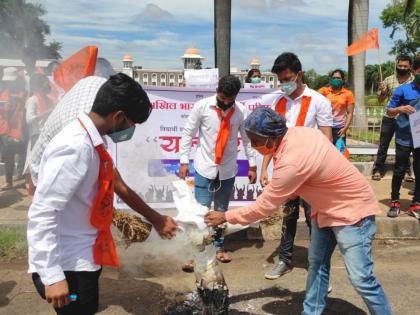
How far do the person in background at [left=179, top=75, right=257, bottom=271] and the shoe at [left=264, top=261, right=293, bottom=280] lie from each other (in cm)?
65

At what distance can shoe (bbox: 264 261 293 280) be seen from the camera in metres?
4.39

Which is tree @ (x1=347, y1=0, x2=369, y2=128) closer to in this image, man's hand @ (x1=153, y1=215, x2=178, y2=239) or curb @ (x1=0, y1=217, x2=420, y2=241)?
curb @ (x1=0, y1=217, x2=420, y2=241)

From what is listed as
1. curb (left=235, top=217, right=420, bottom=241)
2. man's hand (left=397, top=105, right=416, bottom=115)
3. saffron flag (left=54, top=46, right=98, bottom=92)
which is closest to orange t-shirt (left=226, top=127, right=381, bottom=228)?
saffron flag (left=54, top=46, right=98, bottom=92)

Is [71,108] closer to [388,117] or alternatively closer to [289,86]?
[289,86]

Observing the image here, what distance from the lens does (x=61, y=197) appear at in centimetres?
201

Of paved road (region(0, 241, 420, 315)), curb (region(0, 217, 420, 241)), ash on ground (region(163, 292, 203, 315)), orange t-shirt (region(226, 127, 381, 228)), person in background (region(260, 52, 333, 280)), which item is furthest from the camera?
curb (region(0, 217, 420, 241))

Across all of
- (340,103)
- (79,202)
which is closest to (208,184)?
(79,202)

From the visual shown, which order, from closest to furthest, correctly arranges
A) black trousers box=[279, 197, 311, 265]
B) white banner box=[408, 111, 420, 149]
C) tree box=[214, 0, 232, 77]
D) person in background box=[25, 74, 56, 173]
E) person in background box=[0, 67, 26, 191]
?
black trousers box=[279, 197, 311, 265] < white banner box=[408, 111, 420, 149] < person in background box=[25, 74, 56, 173] < person in background box=[0, 67, 26, 191] < tree box=[214, 0, 232, 77]

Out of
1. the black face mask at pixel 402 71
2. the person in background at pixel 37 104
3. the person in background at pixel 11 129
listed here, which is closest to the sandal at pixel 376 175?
the black face mask at pixel 402 71

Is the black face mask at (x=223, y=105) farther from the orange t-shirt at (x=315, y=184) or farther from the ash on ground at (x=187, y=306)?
the ash on ground at (x=187, y=306)

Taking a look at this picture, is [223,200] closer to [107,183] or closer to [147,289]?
[147,289]

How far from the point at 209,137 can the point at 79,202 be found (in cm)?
256

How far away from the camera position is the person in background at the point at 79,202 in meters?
2.00

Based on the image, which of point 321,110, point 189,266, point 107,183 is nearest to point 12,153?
point 189,266
